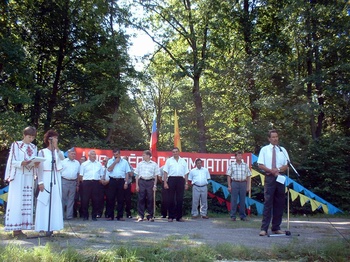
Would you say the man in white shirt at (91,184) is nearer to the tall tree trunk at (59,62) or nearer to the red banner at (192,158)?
the red banner at (192,158)

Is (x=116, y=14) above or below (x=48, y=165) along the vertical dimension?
above

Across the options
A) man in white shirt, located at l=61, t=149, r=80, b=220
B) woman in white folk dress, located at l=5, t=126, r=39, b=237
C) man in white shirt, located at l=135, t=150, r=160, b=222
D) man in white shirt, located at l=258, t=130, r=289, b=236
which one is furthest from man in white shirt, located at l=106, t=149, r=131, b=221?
man in white shirt, located at l=258, t=130, r=289, b=236

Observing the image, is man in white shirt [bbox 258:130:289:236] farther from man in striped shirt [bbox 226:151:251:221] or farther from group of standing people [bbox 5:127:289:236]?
man in striped shirt [bbox 226:151:251:221]

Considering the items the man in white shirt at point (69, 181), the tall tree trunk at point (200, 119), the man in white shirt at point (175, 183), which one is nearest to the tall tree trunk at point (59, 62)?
the tall tree trunk at point (200, 119)

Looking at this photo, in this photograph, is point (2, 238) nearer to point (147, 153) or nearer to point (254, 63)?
point (147, 153)

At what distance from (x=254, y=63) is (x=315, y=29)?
2.85m

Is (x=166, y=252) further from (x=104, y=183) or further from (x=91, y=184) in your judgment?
(x=104, y=183)

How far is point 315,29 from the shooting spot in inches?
621

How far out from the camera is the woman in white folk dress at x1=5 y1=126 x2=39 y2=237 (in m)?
6.07

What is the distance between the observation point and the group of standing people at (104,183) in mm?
6188

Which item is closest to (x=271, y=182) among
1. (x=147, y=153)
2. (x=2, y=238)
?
(x=147, y=153)

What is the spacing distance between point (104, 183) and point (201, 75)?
1109 cm

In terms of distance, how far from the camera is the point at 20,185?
245 inches

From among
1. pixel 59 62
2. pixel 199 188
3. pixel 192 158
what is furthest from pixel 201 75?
pixel 199 188
